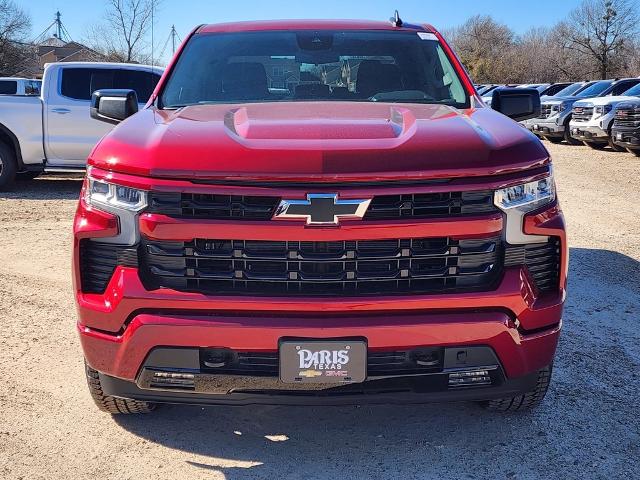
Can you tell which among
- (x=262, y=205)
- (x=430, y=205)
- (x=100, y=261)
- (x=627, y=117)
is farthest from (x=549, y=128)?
(x=100, y=261)

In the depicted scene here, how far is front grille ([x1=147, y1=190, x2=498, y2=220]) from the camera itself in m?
2.60

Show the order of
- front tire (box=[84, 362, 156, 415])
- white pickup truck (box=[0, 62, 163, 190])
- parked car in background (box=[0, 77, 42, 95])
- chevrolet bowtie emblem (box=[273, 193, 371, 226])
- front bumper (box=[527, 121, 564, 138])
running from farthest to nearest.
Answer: front bumper (box=[527, 121, 564, 138])
parked car in background (box=[0, 77, 42, 95])
white pickup truck (box=[0, 62, 163, 190])
front tire (box=[84, 362, 156, 415])
chevrolet bowtie emblem (box=[273, 193, 371, 226])

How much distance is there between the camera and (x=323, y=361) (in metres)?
2.62

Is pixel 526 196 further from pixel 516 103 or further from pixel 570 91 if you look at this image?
pixel 570 91

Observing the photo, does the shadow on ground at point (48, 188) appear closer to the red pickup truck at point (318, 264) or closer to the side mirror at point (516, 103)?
the side mirror at point (516, 103)

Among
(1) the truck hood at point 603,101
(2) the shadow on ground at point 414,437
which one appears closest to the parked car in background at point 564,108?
(1) the truck hood at point 603,101

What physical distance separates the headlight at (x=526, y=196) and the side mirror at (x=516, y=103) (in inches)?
55.3

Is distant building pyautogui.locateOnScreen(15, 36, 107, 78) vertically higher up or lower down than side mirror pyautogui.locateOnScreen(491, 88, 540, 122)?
higher up

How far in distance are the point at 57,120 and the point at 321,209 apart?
9.08 metres

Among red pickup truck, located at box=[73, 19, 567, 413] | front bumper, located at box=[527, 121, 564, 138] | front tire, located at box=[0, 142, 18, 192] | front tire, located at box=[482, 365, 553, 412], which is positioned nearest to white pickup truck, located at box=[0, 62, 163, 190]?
front tire, located at box=[0, 142, 18, 192]

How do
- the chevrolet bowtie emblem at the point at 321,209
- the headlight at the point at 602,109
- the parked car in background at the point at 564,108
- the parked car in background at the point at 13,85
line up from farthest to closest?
the parked car in background at the point at 564,108
the headlight at the point at 602,109
the parked car in background at the point at 13,85
the chevrolet bowtie emblem at the point at 321,209

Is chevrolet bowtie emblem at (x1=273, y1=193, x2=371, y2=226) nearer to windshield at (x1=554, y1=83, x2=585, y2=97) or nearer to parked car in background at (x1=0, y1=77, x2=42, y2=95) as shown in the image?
parked car in background at (x1=0, y1=77, x2=42, y2=95)

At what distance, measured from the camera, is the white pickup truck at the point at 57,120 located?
34.5 feet

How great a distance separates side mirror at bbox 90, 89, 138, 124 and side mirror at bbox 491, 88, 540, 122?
6.82 ft
